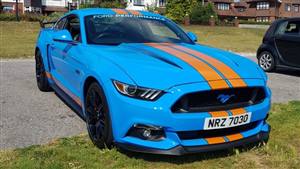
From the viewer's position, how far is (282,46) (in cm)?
1021

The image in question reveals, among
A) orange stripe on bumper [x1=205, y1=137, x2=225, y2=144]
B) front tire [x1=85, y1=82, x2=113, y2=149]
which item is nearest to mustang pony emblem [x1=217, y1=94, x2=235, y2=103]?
orange stripe on bumper [x1=205, y1=137, x2=225, y2=144]

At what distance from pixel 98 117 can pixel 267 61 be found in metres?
7.63

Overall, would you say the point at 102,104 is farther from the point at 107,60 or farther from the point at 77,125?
the point at 77,125

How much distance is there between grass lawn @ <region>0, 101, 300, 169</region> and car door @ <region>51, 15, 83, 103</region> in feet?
2.55

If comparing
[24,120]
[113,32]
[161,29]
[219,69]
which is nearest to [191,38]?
[161,29]

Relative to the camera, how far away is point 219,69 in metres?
4.00

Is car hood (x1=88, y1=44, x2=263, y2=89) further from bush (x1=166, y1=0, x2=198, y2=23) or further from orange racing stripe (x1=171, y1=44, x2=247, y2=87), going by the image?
bush (x1=166, y1=0, x2=198, y2=23)

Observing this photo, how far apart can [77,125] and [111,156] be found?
1.39m

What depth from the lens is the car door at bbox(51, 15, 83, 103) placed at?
4797 mm

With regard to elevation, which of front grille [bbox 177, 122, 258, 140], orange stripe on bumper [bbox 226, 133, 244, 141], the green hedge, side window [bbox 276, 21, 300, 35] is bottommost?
orange stripe on bumper [bbox 226, 133, 244, 141]

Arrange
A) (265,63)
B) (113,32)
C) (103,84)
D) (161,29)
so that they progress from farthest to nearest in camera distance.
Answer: (265,63)
(161,29)
(113,32)
(103,84)

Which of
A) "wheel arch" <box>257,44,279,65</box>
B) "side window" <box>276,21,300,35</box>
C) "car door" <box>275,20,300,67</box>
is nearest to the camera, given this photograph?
"car door" <box>275,20,300,67</box>

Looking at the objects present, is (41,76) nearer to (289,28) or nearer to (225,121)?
(225,121)

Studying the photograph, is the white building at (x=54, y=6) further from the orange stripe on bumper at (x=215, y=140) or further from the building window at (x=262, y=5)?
the orange stripe on bumper at (x=215, y=140)
